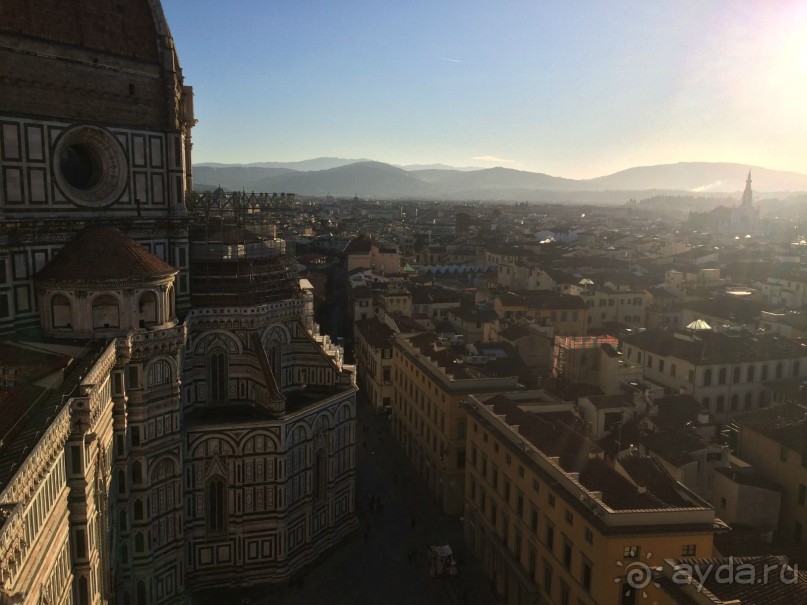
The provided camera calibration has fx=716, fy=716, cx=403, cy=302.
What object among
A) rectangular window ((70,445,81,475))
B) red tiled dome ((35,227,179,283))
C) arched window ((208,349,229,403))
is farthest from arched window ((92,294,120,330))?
rectangular window ((70,445,81,475))

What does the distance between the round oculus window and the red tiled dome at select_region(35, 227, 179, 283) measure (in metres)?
2.63

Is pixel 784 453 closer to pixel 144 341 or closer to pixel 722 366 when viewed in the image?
pixel 722 366

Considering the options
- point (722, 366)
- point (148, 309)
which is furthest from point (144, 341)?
point (722, 366)

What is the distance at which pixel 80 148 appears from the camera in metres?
33.7

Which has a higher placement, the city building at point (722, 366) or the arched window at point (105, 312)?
the arched window at point (105, 312)

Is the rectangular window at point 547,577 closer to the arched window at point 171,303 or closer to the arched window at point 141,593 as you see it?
the arched window at point 141,593

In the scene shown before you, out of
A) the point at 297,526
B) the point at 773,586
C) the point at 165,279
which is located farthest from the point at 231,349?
the point at 773,586

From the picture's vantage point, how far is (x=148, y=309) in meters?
31.0

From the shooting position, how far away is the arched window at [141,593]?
32.0 meters

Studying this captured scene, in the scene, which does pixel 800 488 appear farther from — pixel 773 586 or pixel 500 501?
pixel 773 586

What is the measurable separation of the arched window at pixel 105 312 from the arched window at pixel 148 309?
108 centimetres

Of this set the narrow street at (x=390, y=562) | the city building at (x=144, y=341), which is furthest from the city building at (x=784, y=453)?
the city building at (x=144, y=341)

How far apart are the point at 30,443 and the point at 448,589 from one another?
22472 mm

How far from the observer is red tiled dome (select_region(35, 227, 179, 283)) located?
98.1 ft
